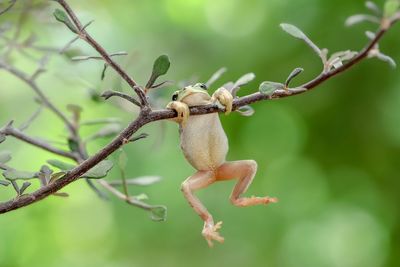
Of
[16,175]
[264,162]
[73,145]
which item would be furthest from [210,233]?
[264,162]

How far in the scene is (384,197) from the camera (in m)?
1.91

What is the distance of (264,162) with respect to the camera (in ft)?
6.41

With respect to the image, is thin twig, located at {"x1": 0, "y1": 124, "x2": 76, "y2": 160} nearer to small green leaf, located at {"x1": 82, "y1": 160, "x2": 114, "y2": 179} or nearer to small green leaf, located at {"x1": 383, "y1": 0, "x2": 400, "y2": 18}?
small green leaf, located at {"x1": 82, "y1": 160, "x2": 114, "y2": 179}

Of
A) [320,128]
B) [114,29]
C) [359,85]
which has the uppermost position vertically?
[114,29]

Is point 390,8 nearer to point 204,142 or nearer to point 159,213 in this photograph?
point 204,142

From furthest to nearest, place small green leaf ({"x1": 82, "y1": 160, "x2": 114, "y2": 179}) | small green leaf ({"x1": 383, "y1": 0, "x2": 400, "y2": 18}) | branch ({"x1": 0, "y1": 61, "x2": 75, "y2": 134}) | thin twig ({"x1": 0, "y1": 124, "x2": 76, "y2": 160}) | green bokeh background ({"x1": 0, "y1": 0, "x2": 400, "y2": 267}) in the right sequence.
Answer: green bokeh background ({"x1": 0, "y1": 0, "x2": 400, "y2": 267}) → branch ({"x1": 0, "y1": 61, "x2": 75, "y2": 134}) → thin twig ({"x1": 0, "y1": 124, "x2": 76, "y2": 160}) → small green leaf ({"x1": 82, "y1": 160, "x2": 114, "y2": 179}) → small green leaf ({"x1": 383, "y1": 0, "x2": 400, "y2": 18})

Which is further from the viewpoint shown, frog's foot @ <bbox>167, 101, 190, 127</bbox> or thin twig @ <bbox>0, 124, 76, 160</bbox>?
thin twig @ <bbox>0, 124, 76, 160</bbox>

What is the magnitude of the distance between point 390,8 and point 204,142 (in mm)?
184

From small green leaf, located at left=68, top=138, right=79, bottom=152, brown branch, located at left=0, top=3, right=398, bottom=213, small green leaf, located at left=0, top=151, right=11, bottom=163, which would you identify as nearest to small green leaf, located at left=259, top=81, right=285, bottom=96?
brown branch, located at left=0, top=3, right=398, bottom=213

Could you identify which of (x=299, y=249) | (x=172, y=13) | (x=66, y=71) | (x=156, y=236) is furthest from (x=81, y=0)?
(x=66, y=71)

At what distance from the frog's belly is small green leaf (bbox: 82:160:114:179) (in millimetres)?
63

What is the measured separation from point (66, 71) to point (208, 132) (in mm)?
387

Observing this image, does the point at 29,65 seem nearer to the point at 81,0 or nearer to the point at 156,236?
the point at 81,0

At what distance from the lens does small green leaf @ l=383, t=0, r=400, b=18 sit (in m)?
0.39
